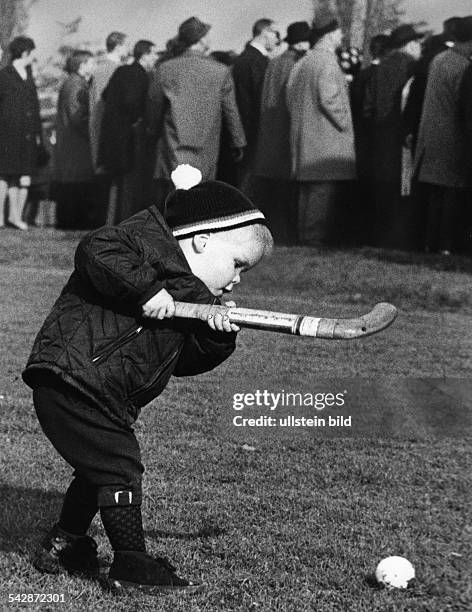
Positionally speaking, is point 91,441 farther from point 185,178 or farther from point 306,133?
point 306,133

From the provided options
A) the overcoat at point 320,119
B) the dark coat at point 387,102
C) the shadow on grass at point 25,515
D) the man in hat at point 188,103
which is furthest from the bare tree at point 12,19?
the shadow on grass at point 25,515

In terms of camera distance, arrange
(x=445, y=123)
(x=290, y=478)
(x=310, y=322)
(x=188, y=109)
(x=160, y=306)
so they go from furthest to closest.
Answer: (x=445, y=123) < (x=188, y=109) < (x=290, y=478) < (x=160, y=306) < (x=310, y=322)

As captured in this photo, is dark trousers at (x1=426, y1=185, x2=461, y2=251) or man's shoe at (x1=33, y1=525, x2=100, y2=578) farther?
dark trousers at (x1=426, y1=185, x2=461, y2=251)

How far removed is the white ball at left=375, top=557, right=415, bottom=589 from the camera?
3.24 meters

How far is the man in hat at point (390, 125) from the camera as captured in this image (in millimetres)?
9320

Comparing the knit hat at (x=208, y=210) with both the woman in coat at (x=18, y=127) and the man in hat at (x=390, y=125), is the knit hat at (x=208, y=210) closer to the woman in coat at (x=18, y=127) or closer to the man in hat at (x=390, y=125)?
the woman in coat at (x=18, y=127)

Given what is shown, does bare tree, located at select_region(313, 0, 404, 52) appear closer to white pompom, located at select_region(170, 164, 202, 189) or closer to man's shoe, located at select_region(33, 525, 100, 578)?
white pompom, located at select_region(170, 164, 202, 189)

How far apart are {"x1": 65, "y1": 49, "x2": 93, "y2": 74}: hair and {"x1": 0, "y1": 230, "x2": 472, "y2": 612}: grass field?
2.00 m

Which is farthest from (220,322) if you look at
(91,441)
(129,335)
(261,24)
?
(261,24)

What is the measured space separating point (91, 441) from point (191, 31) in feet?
16.4

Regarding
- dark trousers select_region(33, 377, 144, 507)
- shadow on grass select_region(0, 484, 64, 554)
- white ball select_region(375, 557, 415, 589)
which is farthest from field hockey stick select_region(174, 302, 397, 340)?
shadow on grass select_region(0, 484, 64, 554)

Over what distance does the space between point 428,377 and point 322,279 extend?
2.44 m

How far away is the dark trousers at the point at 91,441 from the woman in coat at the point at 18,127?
5.88m

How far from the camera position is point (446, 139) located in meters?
9.07
